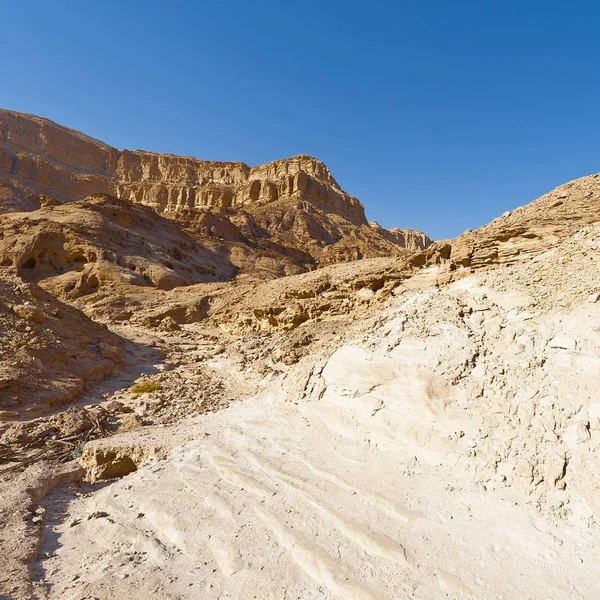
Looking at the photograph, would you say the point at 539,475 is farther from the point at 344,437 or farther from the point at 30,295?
the point at 30,295

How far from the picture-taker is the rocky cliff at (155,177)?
50031 millimetres

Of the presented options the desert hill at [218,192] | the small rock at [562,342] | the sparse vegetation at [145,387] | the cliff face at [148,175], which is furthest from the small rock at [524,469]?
the cliff face at [148,175]

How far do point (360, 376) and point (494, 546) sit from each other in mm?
2643

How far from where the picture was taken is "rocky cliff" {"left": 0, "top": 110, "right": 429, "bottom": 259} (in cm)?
5003

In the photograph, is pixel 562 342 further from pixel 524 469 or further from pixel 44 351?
pixel 44 351

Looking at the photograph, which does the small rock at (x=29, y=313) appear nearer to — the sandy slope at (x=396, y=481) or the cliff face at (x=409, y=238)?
the sandy slope at (x=396, y=481)

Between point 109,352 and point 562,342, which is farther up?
point 562,342

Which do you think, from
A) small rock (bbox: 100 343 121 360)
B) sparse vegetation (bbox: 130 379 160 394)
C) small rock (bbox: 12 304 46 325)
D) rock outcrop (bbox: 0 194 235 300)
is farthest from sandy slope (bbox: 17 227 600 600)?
rock outcrop (bbox: 0 194 235 300)

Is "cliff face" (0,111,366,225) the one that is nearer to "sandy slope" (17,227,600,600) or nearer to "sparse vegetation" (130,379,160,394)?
"sparse vegetation" (130,379,160,394)

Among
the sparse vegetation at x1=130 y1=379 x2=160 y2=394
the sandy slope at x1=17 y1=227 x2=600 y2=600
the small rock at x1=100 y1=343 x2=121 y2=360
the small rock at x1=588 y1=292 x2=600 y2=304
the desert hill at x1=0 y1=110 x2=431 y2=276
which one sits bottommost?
the sparse vegetation at x1=130 y1=379 x2=160 y2=394

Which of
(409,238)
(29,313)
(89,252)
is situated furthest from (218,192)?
(29,313)

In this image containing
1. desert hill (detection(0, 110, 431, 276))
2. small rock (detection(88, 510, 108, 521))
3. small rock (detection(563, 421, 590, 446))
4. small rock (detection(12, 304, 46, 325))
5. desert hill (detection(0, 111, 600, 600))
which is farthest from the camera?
desert hill (detection(0, 110, 431, 276))

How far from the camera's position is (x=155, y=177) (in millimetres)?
68125

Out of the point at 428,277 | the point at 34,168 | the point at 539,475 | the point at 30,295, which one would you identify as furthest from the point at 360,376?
the point at 34,168
